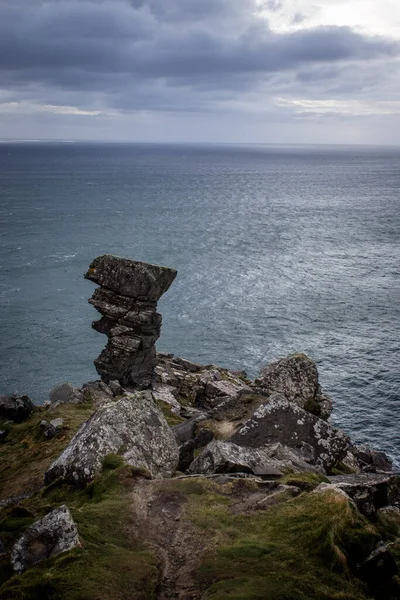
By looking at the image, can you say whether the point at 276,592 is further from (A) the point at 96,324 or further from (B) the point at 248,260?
(B) the point at 248,260

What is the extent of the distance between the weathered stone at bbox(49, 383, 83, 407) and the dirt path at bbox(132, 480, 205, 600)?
2042 cm

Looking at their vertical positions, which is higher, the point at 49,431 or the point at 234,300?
the point at 49,431

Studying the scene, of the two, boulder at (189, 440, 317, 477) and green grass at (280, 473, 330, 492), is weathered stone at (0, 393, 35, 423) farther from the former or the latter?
green grass at (280, 473, 330, 492)

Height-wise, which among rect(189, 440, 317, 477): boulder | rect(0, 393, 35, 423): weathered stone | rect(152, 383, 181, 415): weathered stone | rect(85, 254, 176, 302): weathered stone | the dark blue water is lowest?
the dark blue water

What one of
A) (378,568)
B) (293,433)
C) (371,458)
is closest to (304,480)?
(378,568)

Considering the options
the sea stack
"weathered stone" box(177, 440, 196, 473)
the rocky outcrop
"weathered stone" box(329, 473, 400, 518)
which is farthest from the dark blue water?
"weathered stone" box(329, 473, 400, 518)

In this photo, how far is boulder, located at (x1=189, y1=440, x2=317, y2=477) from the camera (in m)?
20.5

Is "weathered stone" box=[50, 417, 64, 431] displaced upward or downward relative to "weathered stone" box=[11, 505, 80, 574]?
downward

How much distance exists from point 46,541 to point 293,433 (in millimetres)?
14092

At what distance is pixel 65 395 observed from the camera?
40375 mm

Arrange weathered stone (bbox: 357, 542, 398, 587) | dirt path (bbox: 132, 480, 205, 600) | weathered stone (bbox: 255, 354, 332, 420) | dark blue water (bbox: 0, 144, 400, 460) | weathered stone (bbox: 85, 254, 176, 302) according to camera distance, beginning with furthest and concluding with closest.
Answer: dark blue water (bbox: 0, 144, 400, 460)
weathered stone (bbox: 85, 254, 176, 302)
weathered stone (bbox: 255, 354, 332, 420)
weathered stone (bbox: 357, 542, 398, 587)
dirt path (bbox: 132, 480, 205, 600)

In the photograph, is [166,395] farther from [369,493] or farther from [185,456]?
[369,493]

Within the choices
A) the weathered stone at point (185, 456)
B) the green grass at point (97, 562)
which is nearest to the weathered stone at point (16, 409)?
the weathered stone at point (185, 456)

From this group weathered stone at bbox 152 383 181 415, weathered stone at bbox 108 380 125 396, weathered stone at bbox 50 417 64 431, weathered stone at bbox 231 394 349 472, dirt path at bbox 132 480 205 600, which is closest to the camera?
dirt path at bbox 132 480 205 600
